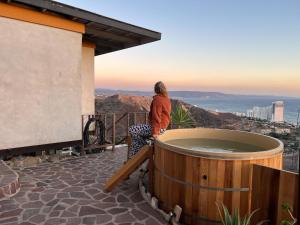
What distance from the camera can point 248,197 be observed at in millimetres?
3551

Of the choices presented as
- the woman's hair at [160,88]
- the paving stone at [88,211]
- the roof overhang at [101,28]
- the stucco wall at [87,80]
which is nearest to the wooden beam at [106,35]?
the roof overhang at [101,28]

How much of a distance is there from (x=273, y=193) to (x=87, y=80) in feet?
27.7

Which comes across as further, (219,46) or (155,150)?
(219,46)

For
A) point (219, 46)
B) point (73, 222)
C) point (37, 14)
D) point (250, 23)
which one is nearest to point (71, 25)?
point (37, 14)

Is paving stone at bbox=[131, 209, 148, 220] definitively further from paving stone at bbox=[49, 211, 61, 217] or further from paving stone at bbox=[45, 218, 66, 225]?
paving stone at bbox=[49, 211, 61, 217]

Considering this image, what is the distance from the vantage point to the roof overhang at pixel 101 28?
20.9 ft

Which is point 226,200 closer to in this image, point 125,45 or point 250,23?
point 125,45

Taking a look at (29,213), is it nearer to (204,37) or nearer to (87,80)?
(87,80)

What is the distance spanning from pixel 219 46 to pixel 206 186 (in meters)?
25.6

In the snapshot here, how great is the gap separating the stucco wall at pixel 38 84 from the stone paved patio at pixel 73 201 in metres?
1.06

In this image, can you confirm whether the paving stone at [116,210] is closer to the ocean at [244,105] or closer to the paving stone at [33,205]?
the paving stone at [33,205]

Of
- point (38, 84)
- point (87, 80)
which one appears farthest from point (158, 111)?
point (87, 80)

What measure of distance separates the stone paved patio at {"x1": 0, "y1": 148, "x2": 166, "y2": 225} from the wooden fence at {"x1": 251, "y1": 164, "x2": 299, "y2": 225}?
1477mm

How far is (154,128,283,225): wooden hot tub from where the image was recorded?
3494 millimetres
